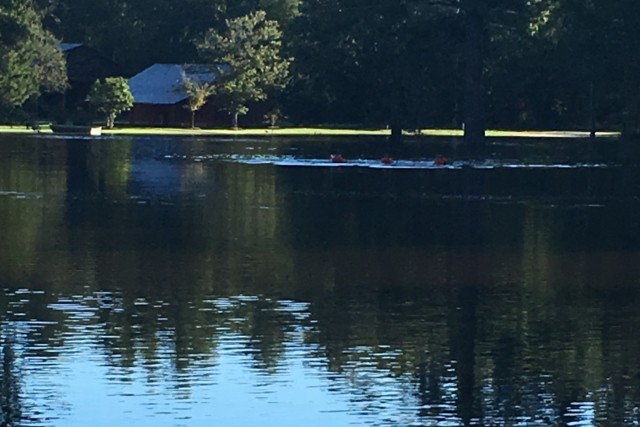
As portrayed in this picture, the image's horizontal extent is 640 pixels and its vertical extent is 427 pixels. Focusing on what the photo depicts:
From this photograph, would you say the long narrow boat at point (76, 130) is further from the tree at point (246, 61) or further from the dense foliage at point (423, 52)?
the tree at point (246, 61)

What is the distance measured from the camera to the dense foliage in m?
70.1

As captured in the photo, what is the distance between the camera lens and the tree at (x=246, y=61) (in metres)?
98.2

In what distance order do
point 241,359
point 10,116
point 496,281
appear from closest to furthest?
point 241,359
point 496,281
point 10,116

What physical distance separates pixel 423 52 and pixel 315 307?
60.6 m

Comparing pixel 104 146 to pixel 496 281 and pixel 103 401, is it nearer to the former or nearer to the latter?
pixel 496 281

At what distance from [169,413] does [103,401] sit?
709 millimetres

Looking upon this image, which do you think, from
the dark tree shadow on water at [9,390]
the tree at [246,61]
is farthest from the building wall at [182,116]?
the dark tree shadow on water at [9,390]

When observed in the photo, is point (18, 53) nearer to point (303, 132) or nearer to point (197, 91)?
point (197, 91)

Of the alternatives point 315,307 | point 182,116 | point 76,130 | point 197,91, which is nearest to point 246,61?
point 197,91

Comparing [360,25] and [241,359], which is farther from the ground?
Result: [360,25]

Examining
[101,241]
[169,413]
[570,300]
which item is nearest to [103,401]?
[169,413]

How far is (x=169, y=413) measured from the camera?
12.8 meters

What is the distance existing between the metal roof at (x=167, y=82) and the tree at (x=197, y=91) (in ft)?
2.27

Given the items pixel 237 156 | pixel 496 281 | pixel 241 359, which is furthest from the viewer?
pixel 237 156
